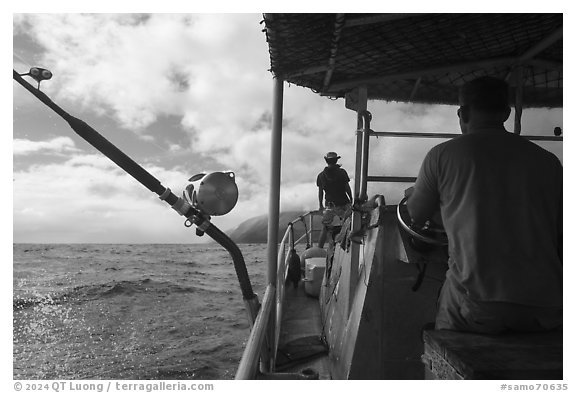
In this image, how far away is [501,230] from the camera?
1.82 meters

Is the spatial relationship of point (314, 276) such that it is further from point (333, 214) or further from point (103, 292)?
point (103, 292)

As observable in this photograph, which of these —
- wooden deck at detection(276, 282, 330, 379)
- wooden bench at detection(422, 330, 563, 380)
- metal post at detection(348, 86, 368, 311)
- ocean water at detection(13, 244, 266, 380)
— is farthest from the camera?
ocean water at detection(13, 244, 266, 380)

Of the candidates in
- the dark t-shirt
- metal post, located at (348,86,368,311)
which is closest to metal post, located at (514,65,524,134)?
metal post, located at (348,86,368,311)

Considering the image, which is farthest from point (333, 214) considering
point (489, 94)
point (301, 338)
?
point (489, 94)

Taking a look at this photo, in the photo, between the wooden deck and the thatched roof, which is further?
the wooden deck

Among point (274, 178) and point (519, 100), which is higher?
point (519, 100)

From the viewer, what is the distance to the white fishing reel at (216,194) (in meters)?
2.61

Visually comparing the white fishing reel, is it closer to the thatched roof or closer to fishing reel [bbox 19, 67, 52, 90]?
fishing reel [bbox 19, 67, 52, 90]

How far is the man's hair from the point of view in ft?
6.67

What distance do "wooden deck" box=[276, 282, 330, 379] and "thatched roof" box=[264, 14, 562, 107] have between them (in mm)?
3034

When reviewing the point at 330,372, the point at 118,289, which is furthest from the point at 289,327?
the point at 118,289

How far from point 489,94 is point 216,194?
1.62 metres

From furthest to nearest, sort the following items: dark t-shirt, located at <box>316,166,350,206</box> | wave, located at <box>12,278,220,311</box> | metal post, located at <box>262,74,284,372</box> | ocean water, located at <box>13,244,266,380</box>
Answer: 1. wave, located at <box>12,278,220,311</box>
2. ocean water, located at <box>13,244,266,380</box>
3. dark t-shirt, located at <box>316,166,350,206</box>
4. metal post, located at <box>262,74,284,372</box>

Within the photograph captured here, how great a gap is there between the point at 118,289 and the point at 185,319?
14.2 meters
